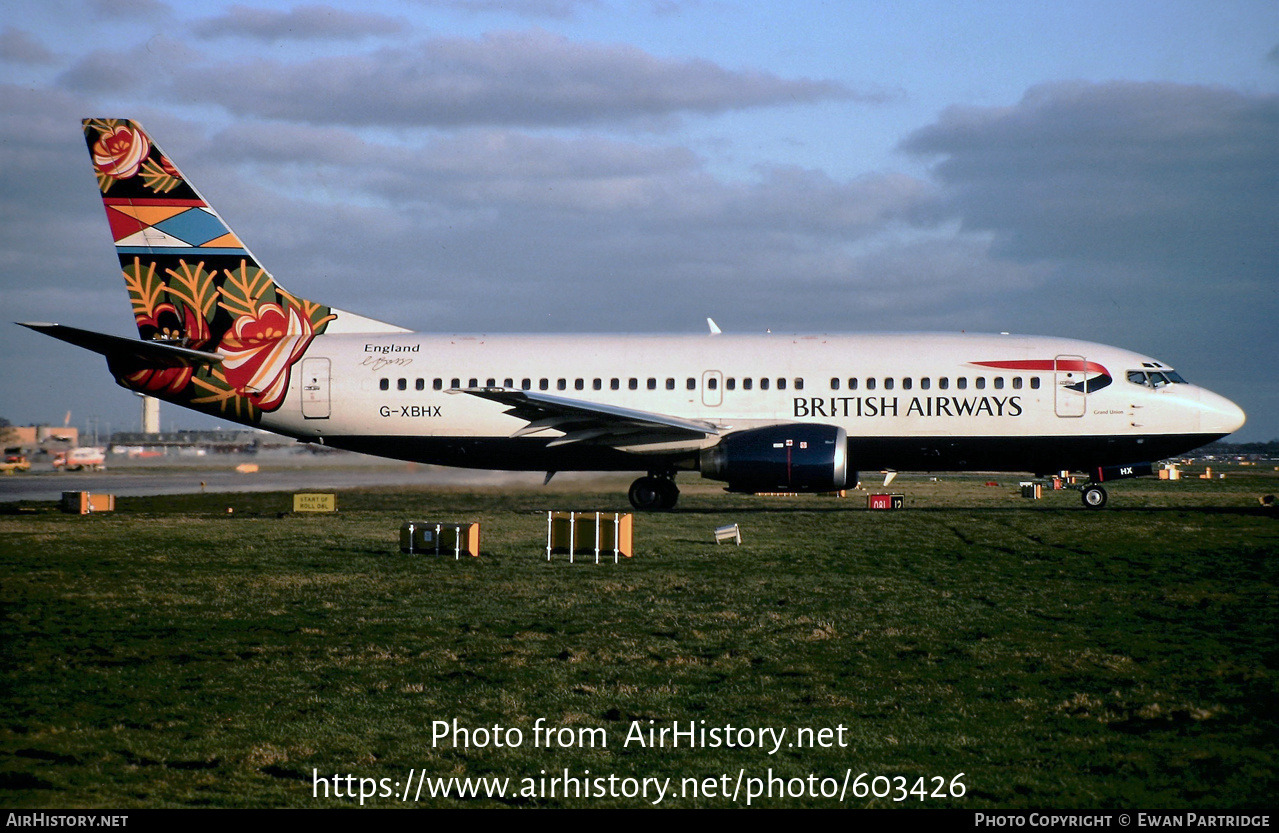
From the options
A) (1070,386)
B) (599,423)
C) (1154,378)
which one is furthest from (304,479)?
(1154,378)

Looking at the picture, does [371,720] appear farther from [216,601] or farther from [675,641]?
[216,601]

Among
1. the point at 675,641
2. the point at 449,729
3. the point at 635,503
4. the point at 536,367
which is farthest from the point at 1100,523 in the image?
the point at 449,729

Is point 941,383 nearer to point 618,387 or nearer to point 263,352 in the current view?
point 618,387

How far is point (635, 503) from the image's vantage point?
26891 mm

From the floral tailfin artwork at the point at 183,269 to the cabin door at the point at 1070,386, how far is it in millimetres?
18966

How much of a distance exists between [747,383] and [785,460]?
2.81 m

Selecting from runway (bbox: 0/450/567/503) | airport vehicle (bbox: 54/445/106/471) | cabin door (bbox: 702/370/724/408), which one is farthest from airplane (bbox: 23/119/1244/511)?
airport vehicle (bbox: 54/445/106/471)

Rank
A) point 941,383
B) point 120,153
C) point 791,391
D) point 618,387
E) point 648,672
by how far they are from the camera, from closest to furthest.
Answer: point 648,672, point 941,383, point 791,391, point 618,387, point 120,153

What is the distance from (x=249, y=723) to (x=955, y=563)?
1183cm

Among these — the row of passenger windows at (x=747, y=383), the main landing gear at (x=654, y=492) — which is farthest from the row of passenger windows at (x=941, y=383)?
the main landing gear at (x=654, y=492)

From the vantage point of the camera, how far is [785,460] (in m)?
24.1

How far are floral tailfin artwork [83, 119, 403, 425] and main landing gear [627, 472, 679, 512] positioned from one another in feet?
30.7

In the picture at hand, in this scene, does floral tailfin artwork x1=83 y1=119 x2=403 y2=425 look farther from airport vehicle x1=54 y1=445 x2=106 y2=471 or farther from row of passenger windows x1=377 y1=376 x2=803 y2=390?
airport vehicle x1=54 y1=445 x2=106 y2=471

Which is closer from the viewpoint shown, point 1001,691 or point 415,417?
point 1001,691
